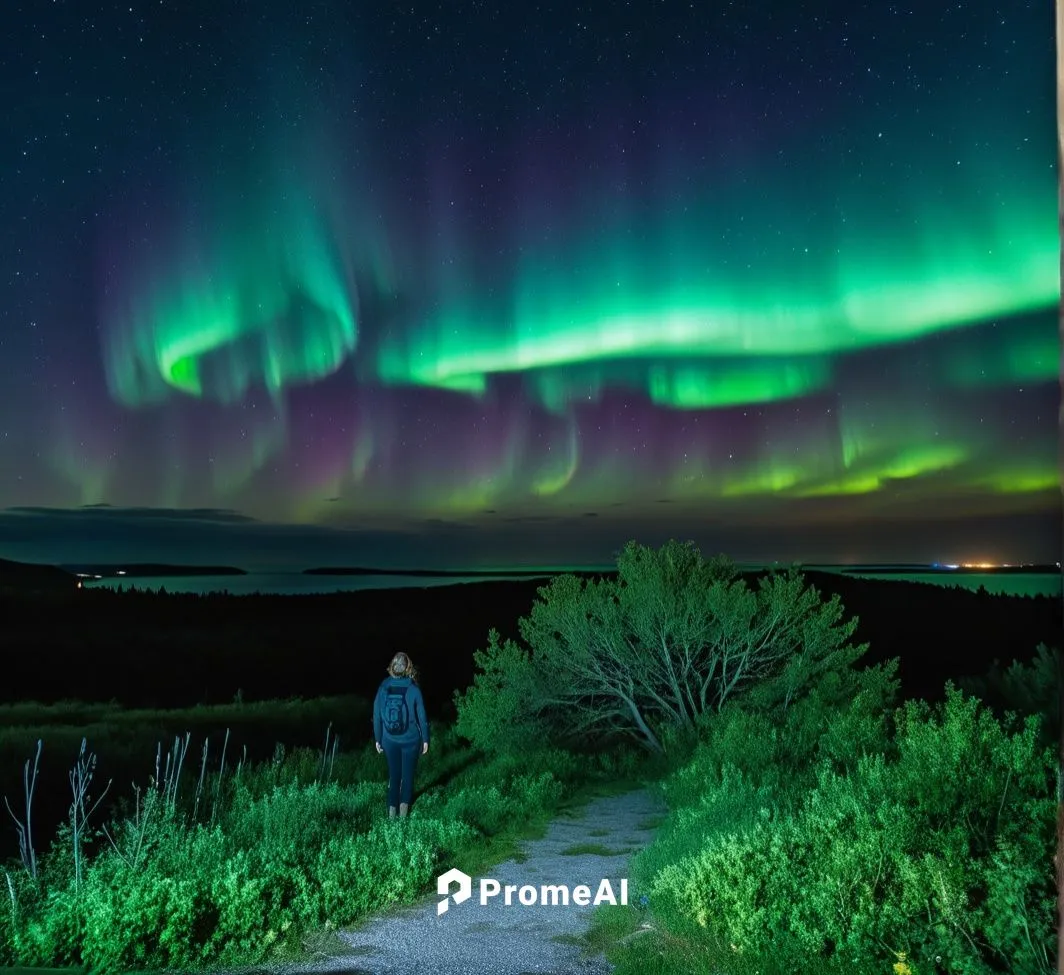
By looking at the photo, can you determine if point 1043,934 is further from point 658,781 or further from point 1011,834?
point 658,781

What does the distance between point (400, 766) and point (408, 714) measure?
41 cm

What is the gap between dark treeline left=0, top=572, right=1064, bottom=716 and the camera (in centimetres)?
2005

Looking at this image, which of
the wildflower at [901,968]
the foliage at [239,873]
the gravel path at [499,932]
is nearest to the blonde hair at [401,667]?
the foliage at [239,873]

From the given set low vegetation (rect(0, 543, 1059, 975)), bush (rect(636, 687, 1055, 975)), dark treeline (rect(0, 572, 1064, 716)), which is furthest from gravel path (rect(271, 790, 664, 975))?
dark treeline (rect(0, 572, 1064, 716))

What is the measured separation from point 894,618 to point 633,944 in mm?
24876

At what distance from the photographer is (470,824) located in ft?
24.2

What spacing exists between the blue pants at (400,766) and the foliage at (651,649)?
3401mm

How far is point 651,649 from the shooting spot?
1138 centimetres

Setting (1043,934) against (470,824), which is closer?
(1043,934)

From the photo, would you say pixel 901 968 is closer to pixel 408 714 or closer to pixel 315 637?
pixel 408 714

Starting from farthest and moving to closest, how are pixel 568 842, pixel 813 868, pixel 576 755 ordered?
pixel 576 755 < pixel 568 842 < pixel 813 868

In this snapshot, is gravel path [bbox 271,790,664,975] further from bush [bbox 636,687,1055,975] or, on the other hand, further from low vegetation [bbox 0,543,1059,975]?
bush [bbox 636,687,1055,975]

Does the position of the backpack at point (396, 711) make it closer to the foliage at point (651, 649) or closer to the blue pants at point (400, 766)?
the blue pants at point (400, 766)

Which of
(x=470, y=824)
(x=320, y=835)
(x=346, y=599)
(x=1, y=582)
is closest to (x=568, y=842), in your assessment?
(x=470, y=824)
